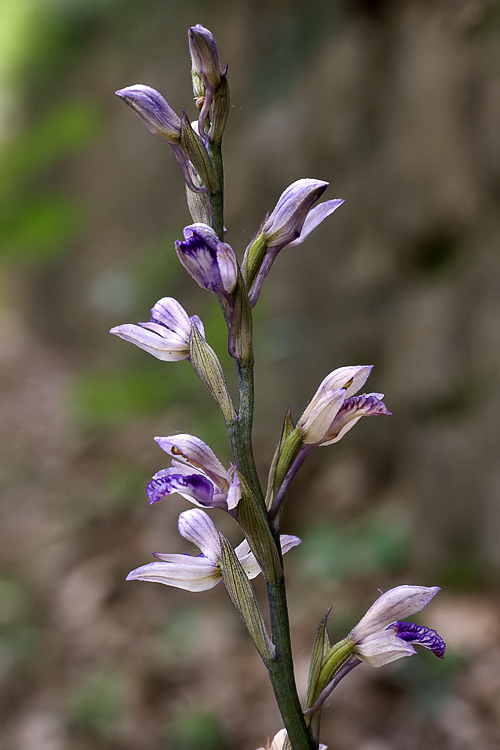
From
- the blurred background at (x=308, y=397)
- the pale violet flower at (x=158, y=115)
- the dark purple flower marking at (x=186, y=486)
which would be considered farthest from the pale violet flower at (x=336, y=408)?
the blurred background at (x=308, y=397)

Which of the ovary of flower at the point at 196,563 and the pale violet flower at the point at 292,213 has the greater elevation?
the pale violet flower at the point at 292,213

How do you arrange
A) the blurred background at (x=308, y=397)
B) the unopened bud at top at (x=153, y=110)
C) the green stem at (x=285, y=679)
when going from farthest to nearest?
the blurred background at (x=308, y=397)
the unopened bud at top at (x=153, y=110)
the green stem at (x=285, y=679)

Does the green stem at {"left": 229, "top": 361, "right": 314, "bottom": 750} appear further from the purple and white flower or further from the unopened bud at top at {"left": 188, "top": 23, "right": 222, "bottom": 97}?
the unopened bud at top at {"left": 188, "top": 23, "right": 222, "bottom": 97}

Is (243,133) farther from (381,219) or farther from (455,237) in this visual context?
(455,237)

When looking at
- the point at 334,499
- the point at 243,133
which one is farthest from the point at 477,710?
the point at 243,133

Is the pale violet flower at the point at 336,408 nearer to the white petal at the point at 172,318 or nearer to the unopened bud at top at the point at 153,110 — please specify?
the white petal at the point at 172,318

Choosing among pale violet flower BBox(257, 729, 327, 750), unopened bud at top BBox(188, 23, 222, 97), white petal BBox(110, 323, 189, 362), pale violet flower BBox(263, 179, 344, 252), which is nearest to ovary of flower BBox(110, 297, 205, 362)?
white petal BBox(110, 323, 189, 362)

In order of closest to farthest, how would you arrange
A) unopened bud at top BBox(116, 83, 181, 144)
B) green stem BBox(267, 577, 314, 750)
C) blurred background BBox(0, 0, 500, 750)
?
1. green stem BBox(267, 577, 314, 750)
2. unopened bud at top BBox(116, 83, 181, 144)
3. blurred background BBox(0, 0, 500, 750)
